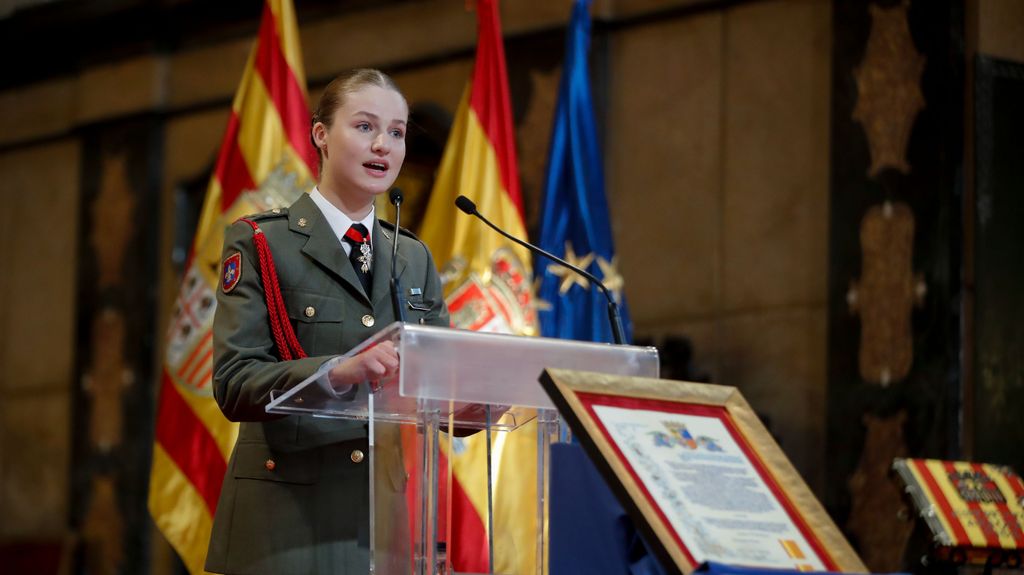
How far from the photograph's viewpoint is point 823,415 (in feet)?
17.0

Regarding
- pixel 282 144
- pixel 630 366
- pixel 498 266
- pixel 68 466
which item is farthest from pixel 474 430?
pixel 68 466

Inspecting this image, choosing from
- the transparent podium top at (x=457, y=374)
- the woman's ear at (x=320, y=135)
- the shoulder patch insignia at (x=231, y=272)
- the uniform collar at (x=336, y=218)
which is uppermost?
the woman's ear at (x=320, y=135)

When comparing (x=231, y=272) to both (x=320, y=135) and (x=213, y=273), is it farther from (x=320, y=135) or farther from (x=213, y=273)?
(x=213, y=273)

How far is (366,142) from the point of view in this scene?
2.79m

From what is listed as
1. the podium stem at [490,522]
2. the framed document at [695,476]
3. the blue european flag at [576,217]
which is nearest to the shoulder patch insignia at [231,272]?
the podium stem at [490,522]

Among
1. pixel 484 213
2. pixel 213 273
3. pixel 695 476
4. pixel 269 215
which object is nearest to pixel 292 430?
pixel 269 215

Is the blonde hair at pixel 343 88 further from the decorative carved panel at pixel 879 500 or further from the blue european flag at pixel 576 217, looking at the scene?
the decorative carved panel at pixel 879 500

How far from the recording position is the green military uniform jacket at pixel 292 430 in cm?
267

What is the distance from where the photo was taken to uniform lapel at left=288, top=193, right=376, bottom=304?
2.79 meters

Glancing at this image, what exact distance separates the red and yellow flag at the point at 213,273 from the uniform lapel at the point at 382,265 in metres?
2.23

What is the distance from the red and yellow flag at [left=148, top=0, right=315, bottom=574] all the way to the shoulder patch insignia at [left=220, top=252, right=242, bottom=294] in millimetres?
2279

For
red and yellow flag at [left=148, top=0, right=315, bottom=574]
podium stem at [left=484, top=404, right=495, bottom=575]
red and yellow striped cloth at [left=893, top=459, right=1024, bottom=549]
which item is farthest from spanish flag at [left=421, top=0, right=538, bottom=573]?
podium stem at [left=484, top=404, right=495, bottom=575]

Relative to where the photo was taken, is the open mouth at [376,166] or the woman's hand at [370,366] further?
the open mouth at [376,166]

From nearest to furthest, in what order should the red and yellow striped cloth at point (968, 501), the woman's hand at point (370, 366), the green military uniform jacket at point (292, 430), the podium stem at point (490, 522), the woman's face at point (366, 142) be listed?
the woman's hand at point (370, 366) → the podium stem at point (490, 522) → the green military uniform jacket at point (292, 430) → the woman's face at point (366, 142) → the red and yellow striped cloth at point (968, 501)
